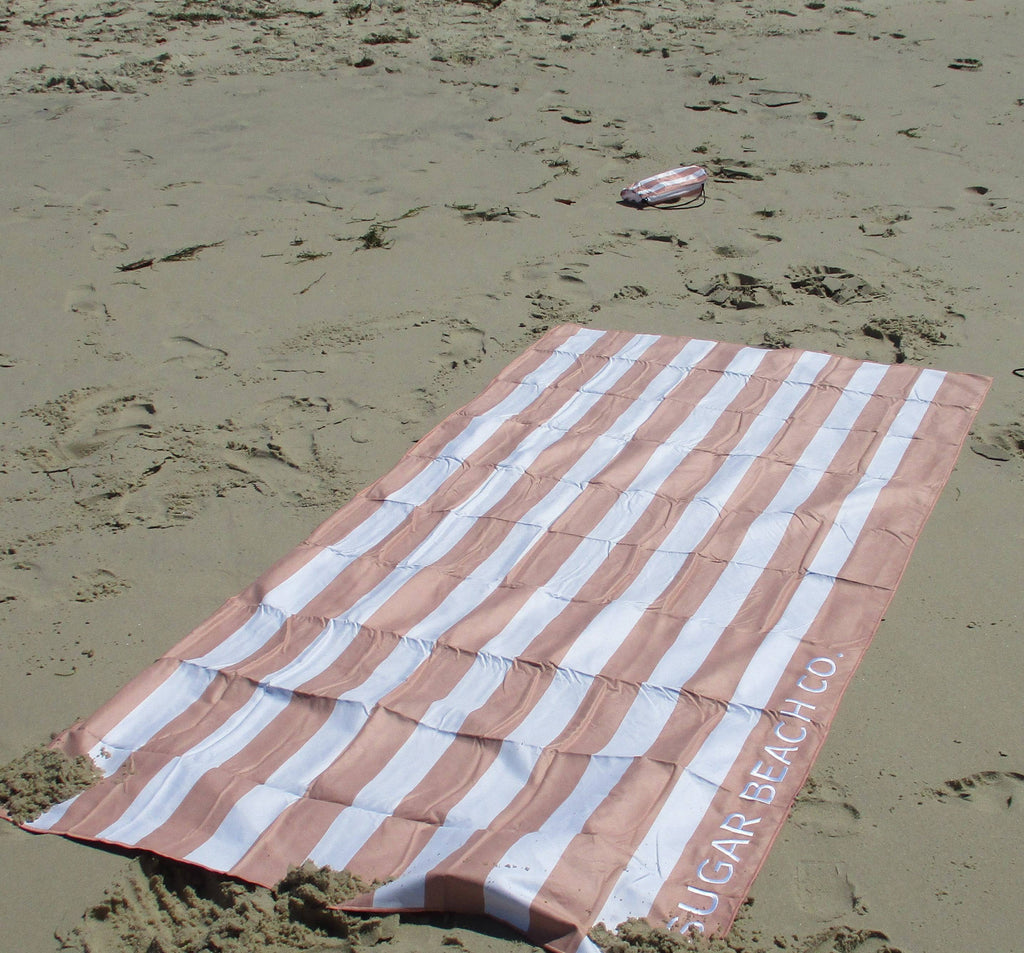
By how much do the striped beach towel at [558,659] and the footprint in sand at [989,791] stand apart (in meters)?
0.36

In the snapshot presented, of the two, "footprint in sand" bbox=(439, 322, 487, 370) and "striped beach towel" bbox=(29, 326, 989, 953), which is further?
"footprint in sand" bbox=(439, 322, 487, 370)

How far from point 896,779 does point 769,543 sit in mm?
1069

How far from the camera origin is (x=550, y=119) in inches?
295

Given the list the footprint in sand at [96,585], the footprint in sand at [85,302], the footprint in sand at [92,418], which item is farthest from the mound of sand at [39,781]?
the footprint in sand at [85,302]

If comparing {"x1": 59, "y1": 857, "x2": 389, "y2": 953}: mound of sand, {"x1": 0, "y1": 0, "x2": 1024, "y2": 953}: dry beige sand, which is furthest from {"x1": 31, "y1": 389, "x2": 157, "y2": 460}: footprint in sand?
{"x1": 59, "y1": 857, "x2": 389, "y2": 953}: mound of sand

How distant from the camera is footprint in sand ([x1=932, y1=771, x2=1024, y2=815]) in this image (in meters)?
2.78

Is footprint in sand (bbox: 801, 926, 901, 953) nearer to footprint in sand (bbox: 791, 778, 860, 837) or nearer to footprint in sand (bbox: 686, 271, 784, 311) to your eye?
footprint in sand (bbox: 791, 778, 860, 837)

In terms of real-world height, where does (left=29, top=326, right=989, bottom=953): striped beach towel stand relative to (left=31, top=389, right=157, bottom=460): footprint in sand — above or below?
below

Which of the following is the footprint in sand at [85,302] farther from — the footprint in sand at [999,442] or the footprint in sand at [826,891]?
the footprint in sand at [826,891]

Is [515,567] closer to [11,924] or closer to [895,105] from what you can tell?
[11,924]

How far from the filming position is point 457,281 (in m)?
5.62

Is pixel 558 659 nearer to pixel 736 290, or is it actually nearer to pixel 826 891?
pixel 826 891

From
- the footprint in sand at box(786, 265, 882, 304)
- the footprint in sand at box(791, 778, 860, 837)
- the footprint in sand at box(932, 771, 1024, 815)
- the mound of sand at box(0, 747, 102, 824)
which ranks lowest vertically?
the footprint in sand at box(932, 771, 1024, 815)

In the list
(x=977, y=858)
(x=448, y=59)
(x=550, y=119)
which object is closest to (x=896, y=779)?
(x=977, y=858)
